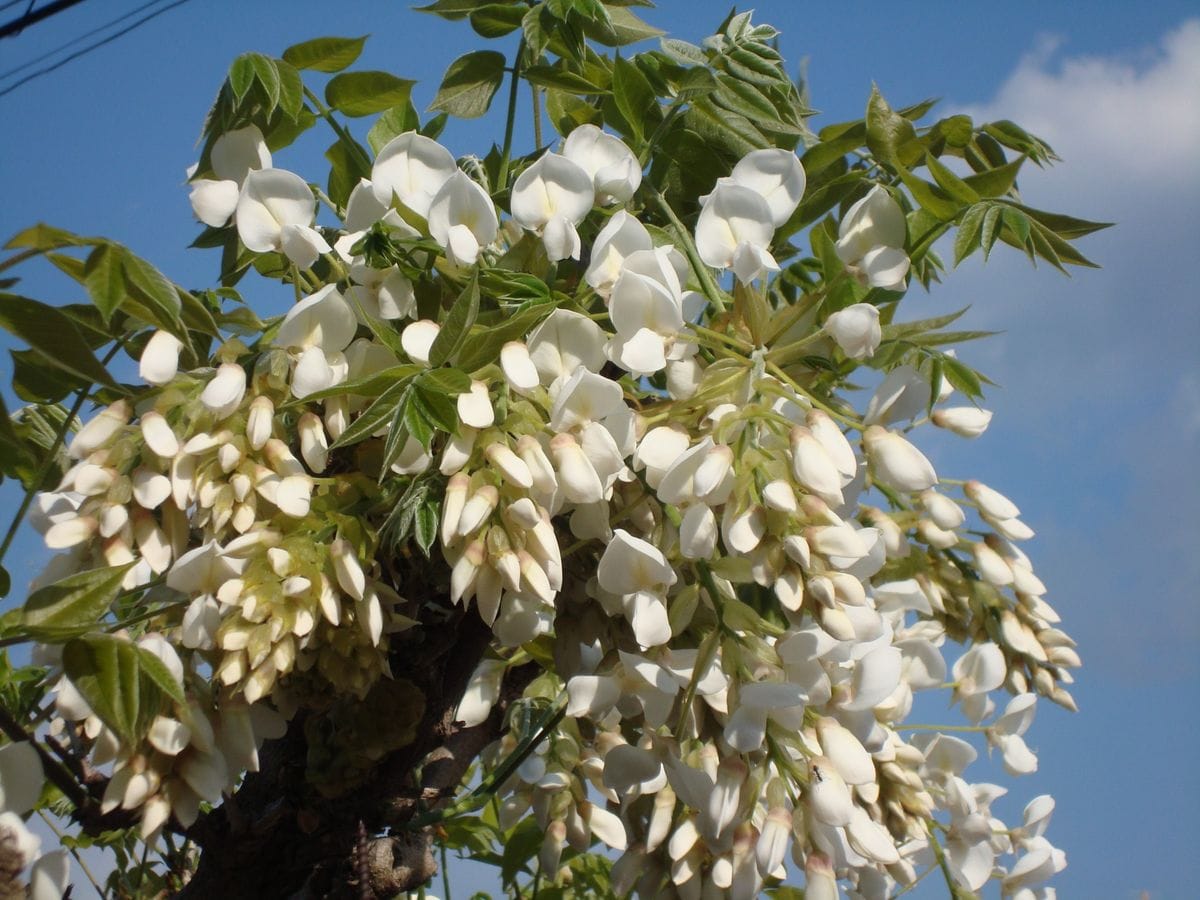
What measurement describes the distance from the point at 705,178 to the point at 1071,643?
2.16 feet

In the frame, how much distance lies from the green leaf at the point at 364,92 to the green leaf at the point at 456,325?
0.36 metres

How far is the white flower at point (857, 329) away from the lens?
2.80 feet

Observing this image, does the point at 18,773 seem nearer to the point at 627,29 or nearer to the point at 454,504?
the point at 454,504

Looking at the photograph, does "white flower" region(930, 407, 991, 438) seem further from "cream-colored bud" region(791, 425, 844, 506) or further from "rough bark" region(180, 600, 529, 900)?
"rough bark" region(180, 600, 529, 900)

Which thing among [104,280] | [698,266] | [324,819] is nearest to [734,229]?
[698,266]

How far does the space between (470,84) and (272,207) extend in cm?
27

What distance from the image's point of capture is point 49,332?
784 mm

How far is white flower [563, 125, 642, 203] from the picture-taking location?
0.96 m

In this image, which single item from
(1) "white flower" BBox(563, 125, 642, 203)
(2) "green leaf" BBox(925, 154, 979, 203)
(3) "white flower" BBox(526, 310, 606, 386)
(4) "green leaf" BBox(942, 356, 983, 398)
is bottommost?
(4) "green leaf" BBox(942, 356, 983, 398)

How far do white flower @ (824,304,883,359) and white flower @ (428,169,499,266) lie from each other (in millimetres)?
260

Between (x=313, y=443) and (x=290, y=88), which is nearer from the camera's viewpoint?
(x=313, y=443)

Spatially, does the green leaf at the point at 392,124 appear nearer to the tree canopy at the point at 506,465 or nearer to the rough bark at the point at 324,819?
the tree canopy at the point at 506,465

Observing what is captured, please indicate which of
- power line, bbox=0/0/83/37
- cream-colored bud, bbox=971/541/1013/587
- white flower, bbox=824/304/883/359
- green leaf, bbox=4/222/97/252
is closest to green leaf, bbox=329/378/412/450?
green leaf, bbox=4/222/97/252

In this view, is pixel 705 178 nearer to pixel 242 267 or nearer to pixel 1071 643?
pixel 242 267
